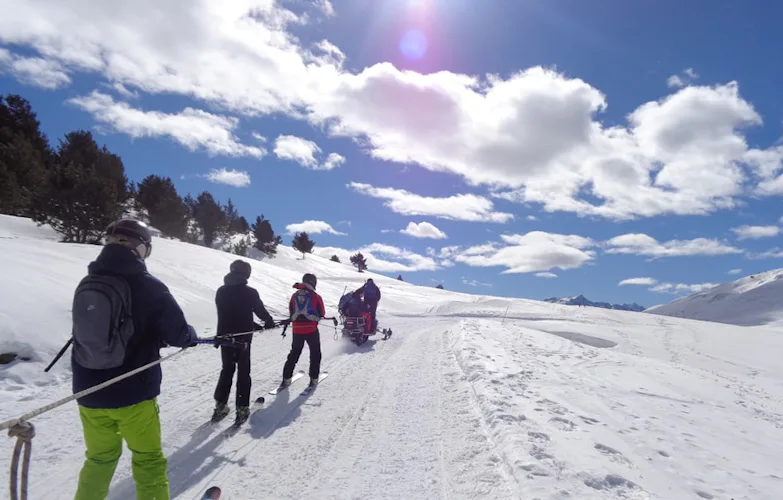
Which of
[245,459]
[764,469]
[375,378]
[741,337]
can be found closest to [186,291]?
[375,378]

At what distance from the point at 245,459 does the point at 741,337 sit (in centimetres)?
3260

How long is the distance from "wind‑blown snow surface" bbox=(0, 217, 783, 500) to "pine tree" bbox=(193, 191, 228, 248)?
45.9 m

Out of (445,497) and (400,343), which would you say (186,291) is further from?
(445,497)

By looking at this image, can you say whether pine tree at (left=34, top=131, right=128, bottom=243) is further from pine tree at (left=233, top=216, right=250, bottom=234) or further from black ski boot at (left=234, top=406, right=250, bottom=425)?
pine tree at (left=233, top=216, right=250, bottom=234)

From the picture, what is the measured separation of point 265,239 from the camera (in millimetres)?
66500

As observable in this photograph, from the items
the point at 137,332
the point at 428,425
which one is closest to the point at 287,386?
the point at 428,425

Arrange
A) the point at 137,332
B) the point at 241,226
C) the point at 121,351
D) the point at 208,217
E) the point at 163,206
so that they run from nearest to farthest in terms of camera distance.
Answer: the point at 121,351 < the point at 137,332 < the point at 163,206 < the point at 208,217 < the point at 241,226

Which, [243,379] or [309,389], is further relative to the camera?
[309,389]

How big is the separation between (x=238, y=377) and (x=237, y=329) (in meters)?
0.68

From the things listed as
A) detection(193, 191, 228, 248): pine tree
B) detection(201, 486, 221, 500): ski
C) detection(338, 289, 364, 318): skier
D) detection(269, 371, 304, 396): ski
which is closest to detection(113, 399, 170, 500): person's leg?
detection(201, 486, 221, 500): ski

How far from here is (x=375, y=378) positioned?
8820mm

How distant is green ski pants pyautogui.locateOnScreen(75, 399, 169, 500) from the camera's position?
314 cm

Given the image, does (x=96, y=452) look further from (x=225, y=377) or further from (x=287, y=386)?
(x=287, y=386)

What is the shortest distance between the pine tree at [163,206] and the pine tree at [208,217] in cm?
785
